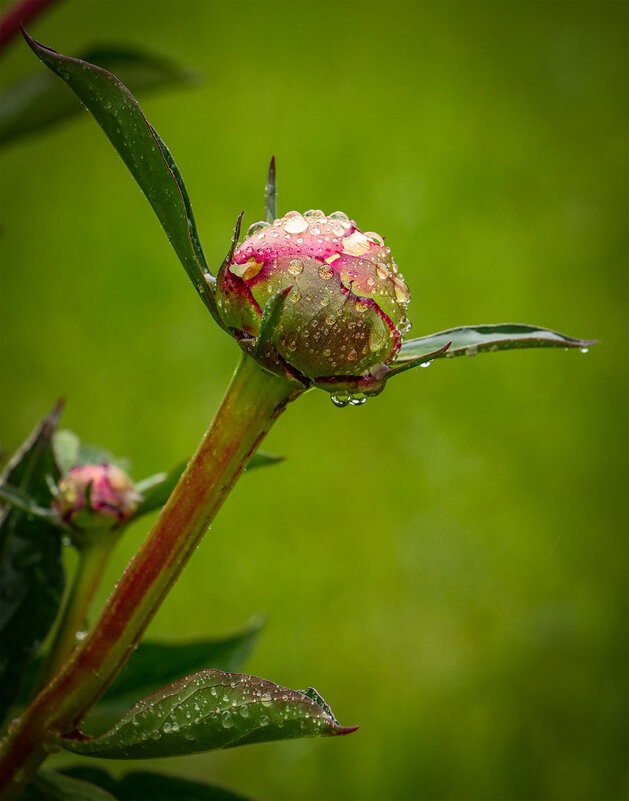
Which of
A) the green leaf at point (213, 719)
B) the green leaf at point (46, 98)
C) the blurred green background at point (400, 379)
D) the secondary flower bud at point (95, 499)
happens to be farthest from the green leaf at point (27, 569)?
the blurred green background at point (400, 379)

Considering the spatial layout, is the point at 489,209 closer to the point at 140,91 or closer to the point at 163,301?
the point at 163,301

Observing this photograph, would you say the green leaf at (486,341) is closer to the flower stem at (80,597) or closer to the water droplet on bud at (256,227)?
the water droplet on bud at (256,227)

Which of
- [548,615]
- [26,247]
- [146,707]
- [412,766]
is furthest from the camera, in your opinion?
[26,247]

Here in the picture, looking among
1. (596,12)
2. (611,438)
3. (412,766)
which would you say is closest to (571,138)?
(596,12)

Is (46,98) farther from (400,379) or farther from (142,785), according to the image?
(400,379)

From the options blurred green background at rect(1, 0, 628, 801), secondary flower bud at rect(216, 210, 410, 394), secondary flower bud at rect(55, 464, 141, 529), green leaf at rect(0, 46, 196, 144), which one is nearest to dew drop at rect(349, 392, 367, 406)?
secondary flower bud at rect(216, 210, 410, 394)
